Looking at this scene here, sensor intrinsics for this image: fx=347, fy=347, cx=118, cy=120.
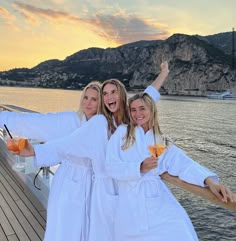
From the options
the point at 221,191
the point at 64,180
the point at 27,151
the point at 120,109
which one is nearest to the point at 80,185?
the point at 64,180

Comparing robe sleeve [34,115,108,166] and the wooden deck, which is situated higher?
robe sleeve [34,115,108,166]

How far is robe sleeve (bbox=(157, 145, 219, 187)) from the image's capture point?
5.14 feet

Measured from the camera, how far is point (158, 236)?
155 centimetres

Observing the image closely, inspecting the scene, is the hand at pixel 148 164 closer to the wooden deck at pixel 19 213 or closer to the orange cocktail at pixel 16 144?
the orange cocktail at pixel 16 144

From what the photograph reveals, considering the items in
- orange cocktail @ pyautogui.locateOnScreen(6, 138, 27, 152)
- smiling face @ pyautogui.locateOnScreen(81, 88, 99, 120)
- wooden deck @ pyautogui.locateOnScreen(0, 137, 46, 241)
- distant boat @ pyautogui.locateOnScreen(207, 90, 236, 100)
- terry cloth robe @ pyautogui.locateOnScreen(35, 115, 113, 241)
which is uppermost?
smiling face @ pyautogui.locateOnScreen(81, 88, 99, 120)

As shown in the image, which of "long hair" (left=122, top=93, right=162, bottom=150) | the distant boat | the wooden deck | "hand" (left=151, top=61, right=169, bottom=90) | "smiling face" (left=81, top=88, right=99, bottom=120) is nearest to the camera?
"long hair" (left=122, top=93, right=162, bottom=150)

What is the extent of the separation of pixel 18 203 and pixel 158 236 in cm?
232

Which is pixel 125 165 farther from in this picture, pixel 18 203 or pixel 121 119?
pixel 18 203

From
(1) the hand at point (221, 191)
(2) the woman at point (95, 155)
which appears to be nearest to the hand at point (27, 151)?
(2) the woman at point (95, 155)

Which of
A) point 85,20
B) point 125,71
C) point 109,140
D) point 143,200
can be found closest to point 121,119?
point 109,140

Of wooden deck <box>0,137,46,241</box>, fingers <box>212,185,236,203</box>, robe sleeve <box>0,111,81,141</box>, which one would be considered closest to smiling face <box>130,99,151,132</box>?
robe sleeve <box>0,111,81,141</box>

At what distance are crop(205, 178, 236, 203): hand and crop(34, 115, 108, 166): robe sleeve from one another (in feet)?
1.91

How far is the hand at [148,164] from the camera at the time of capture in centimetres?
155

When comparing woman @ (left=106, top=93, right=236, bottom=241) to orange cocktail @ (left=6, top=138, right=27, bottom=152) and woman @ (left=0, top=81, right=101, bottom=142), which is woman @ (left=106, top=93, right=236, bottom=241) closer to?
woman @ (left=0, top=81, right=101, bottom=142)
